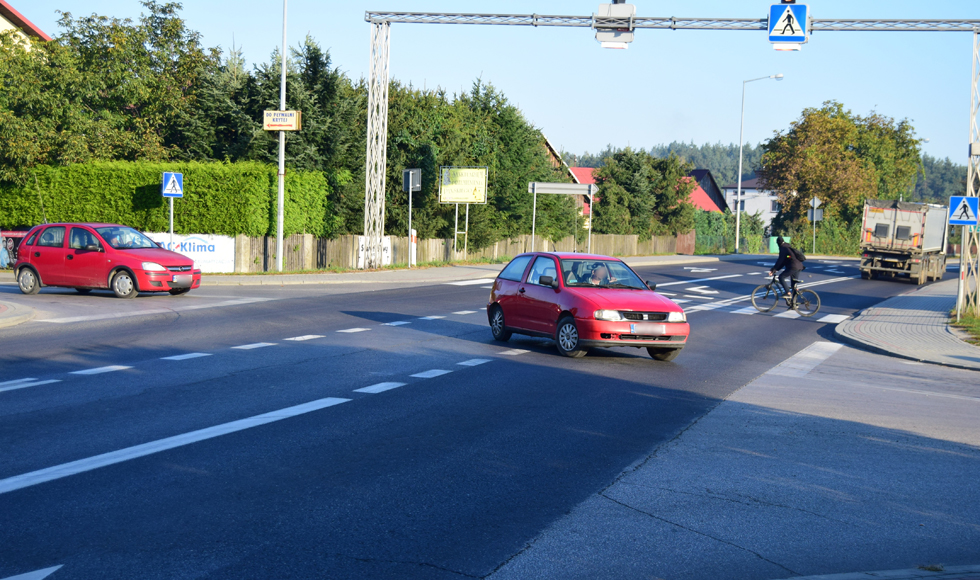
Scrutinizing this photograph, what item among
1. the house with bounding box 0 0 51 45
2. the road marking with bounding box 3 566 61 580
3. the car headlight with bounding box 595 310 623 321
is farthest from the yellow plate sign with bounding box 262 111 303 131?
the house with bounding box 0 0 51 45

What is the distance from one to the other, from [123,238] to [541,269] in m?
11.2

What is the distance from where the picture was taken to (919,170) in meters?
98.1

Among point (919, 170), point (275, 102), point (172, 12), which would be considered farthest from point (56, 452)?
point (919, 170)

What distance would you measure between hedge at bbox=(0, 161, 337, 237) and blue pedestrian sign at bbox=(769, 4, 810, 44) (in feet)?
Result: 58.0

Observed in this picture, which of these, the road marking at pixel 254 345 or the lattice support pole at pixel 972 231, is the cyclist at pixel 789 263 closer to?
the lattice support pole at pixel 972 231

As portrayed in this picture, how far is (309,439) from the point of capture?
7.25 metres

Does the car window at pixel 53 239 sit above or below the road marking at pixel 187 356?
above

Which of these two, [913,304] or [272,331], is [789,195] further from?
[272,331]

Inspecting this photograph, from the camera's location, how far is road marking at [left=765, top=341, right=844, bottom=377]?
12.8m

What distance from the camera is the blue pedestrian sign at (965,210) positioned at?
19594 millimetres

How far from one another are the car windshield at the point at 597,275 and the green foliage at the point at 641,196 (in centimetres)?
4173

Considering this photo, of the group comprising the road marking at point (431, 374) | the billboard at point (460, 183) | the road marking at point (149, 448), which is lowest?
the road marking at point (431, 374)

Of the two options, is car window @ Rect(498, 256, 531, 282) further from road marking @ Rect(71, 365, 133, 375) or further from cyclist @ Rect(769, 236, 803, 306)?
cyclist @ Rect(769, 236, 803, 306)

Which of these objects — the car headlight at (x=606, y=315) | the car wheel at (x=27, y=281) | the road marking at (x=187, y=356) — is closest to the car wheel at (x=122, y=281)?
the car wheel at (x=27, y=281)
